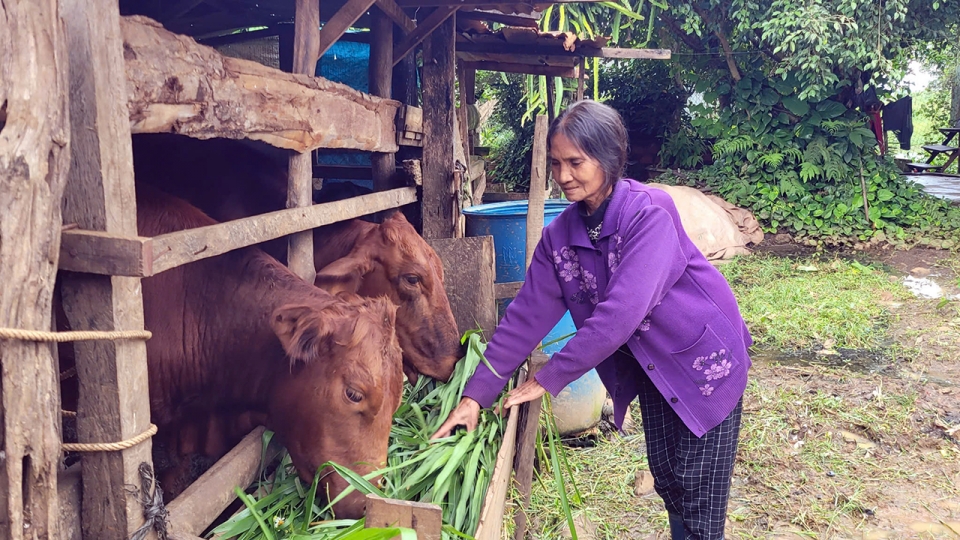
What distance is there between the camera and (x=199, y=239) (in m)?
2.11

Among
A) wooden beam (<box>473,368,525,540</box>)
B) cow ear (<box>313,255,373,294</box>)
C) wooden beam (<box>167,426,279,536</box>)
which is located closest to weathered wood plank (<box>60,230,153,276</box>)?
wooden beam (<box>167,426,279,536</box>)

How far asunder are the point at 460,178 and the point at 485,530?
9.96ft

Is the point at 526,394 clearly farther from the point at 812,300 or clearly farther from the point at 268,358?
the point at 812,300

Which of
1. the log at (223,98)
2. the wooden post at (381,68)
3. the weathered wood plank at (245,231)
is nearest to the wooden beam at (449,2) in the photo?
the wooden post at (381,68)

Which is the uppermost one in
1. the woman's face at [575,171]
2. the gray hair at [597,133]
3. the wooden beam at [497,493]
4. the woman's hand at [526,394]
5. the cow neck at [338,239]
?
the gray hair at [597,133]

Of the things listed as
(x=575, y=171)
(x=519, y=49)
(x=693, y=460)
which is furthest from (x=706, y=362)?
(x=519, y=49)

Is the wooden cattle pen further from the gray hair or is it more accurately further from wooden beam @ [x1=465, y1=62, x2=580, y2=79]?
wooden beam @ [x1=465, y1=62, x2=580, y2=79]

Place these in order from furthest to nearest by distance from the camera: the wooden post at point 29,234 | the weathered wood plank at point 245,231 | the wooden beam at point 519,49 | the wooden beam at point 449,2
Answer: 1. the wooden beam at point 519,49
2. the wooden beam at point 449,2
3. the weathered wood plank at point 245,231
4. the wooden post at point 29,234

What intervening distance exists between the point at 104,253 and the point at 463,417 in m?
1.60

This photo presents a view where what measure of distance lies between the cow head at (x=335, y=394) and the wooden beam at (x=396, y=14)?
2205mm

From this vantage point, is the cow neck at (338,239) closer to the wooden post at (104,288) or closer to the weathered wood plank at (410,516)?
the wooden post at (104,288)

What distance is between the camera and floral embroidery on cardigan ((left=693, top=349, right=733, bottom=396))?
2.67 metres

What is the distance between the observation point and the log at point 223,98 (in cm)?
201

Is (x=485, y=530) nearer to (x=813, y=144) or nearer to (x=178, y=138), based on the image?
(x=178, y=138)
